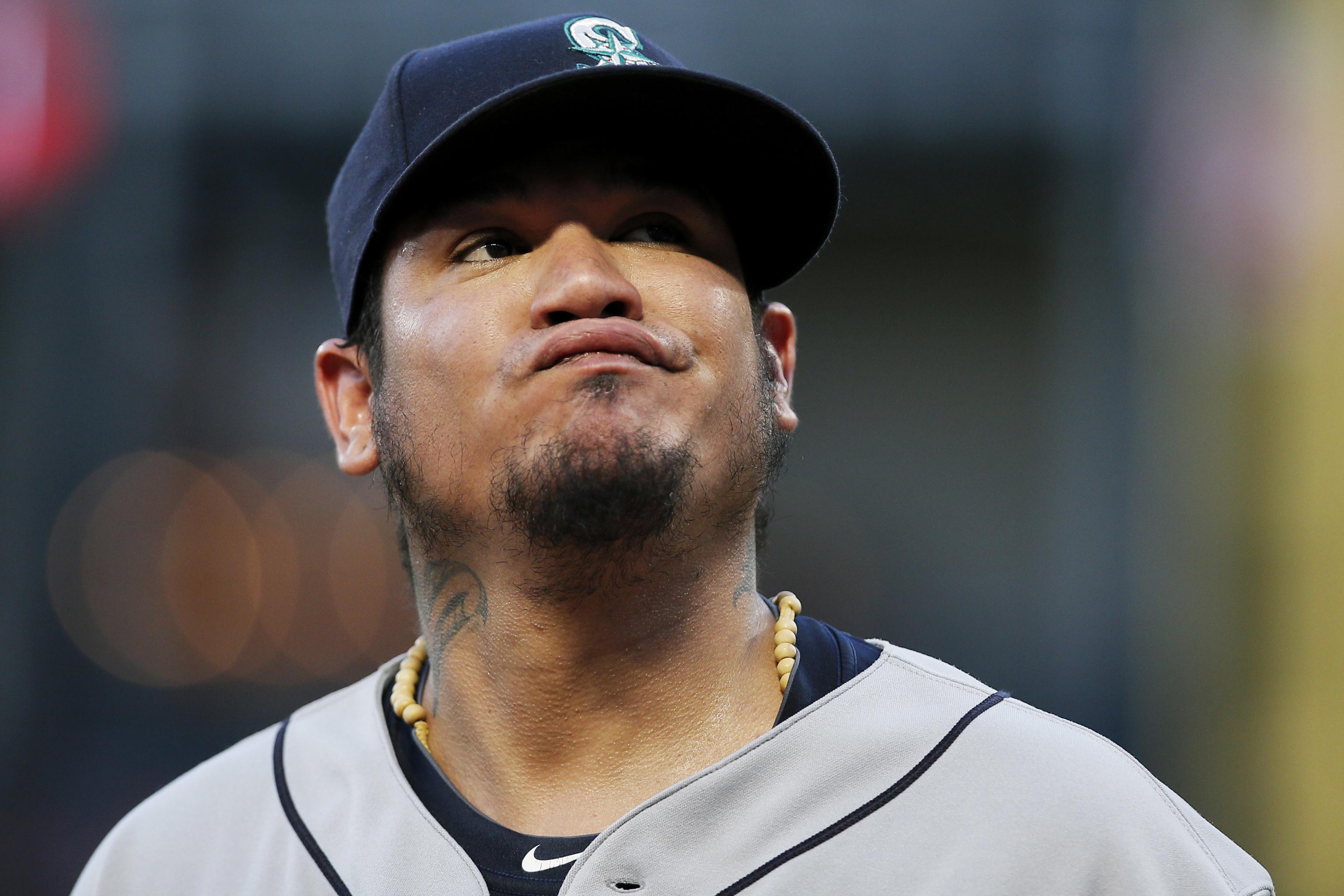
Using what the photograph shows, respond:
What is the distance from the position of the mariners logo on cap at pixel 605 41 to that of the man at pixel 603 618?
1 centimetres

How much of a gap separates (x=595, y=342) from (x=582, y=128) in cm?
41

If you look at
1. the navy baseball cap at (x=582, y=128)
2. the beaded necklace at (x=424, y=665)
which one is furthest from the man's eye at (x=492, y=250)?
the beaded necklace at (x=424, y=665)

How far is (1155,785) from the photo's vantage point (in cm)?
182

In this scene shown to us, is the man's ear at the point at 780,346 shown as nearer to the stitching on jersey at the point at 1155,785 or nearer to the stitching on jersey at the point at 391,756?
the stitching on jersey at the point at 1155,785

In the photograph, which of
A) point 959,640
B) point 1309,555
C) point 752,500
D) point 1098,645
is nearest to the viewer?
point 752,500

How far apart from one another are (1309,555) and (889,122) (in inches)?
175

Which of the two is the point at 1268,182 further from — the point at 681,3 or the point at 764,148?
the point at 764,148

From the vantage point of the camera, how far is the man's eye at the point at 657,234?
2117 millimetres

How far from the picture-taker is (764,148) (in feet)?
7.13

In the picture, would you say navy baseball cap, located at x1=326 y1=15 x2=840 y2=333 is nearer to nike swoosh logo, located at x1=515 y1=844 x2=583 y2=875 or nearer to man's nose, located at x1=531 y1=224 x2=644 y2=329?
man's nose, located at x1=531 y1=224 x2=644 y2=329

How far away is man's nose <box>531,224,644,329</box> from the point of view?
76.6 inches

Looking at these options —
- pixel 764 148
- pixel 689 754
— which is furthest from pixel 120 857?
pixel 764 148

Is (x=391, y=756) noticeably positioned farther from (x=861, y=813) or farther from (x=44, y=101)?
(x=44, y=101)

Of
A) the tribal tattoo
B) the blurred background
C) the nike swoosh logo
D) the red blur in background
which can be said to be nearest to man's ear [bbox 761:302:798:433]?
the tribal tattoo
